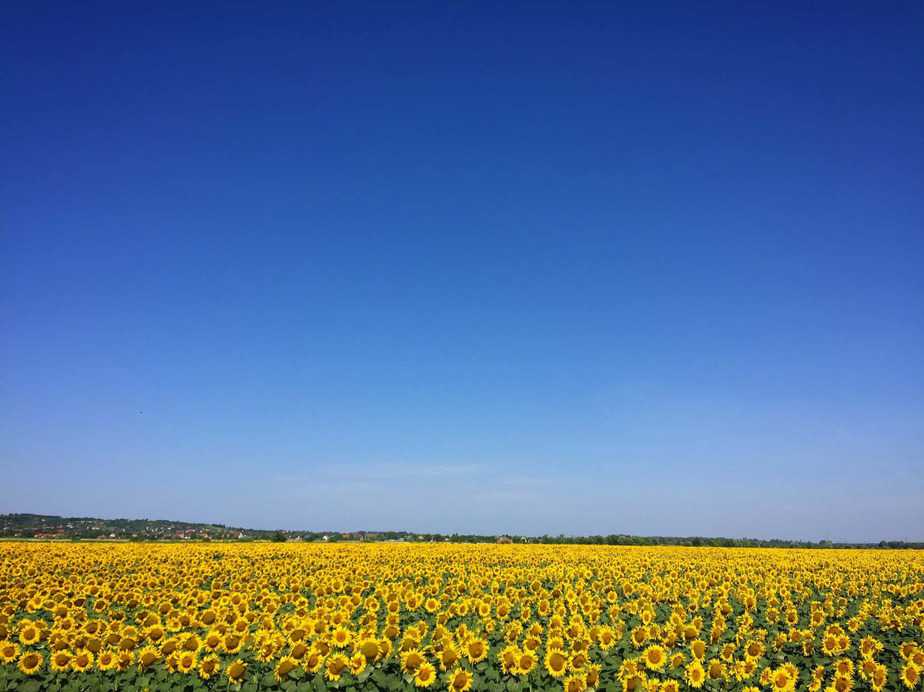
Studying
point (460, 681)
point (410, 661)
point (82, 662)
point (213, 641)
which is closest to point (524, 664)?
point (460, 681)

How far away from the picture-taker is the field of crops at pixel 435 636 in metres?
11.1

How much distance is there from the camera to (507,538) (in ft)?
214

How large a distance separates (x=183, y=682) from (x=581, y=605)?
35.0ft

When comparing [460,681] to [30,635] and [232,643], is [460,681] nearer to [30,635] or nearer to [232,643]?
[232,643]

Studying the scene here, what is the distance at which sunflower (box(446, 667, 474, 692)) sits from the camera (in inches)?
426

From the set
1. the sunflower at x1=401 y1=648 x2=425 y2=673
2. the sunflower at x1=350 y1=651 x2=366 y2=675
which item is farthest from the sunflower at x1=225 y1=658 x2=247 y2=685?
the sunflower at x1=401 y1=648 x2=425 y2=673

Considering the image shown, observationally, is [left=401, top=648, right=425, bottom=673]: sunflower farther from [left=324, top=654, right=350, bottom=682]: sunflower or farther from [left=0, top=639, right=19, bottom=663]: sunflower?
[left=0, top=639, right=19, bottom=663]: sunflower

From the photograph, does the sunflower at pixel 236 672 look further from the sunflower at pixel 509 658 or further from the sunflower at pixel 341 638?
the sunflower at pixel 509 658

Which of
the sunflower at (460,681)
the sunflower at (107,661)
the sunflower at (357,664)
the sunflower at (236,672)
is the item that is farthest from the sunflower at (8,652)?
the sunflower at (460,681)

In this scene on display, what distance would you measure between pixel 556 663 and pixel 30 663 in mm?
9701

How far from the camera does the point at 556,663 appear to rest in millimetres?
11758

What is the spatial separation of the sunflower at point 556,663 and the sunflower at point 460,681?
1.67 m

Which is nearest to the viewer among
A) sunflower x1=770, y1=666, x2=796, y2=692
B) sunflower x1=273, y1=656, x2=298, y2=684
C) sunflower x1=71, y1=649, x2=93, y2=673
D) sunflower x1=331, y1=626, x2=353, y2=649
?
sunflower x1=273, y1=656, x2=298, y2=684

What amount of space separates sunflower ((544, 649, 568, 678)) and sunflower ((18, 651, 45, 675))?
9.38 meters
